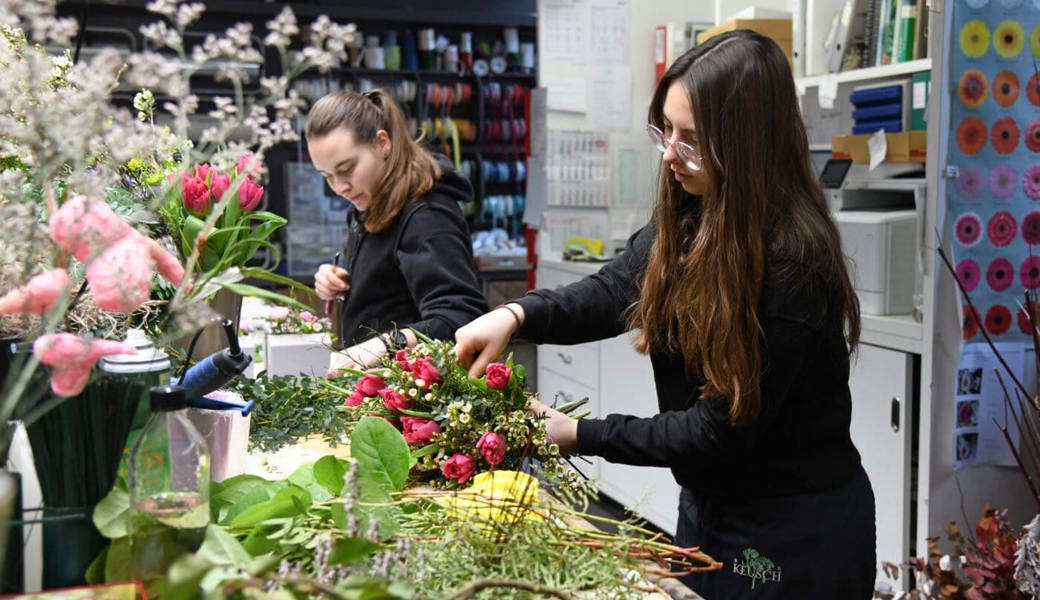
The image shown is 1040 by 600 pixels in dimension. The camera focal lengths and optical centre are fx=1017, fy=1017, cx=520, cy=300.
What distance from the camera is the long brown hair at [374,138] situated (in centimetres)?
257

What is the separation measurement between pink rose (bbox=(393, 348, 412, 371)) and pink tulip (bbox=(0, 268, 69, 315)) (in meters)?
0.78

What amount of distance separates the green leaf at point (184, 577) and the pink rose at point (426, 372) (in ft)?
2.46

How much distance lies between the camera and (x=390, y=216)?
8.41 ft

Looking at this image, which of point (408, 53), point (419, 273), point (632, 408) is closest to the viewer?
point (419, 273)

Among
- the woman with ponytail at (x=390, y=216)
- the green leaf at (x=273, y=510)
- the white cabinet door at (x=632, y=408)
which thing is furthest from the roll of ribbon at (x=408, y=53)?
the green leaf at (x=273, y=510)

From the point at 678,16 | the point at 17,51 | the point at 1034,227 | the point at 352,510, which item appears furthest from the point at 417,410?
the point at 678,16

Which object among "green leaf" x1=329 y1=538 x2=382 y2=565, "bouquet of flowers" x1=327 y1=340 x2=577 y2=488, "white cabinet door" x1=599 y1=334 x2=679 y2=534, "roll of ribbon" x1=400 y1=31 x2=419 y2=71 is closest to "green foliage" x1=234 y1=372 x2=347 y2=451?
"bouquet of flowers" x1=327 y1=340 x2=577 y2=488

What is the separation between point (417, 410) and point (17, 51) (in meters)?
0.76

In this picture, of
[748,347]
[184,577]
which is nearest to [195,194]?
[748,347]

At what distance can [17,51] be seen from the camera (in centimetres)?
140

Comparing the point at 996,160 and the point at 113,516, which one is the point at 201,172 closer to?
the point at 113,516

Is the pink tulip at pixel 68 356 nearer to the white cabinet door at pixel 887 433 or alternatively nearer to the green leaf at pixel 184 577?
the green leaf at pixel 184 577

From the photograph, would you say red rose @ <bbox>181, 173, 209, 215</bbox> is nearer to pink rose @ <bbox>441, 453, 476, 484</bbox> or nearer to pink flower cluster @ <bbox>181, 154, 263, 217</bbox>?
pink flower cluster @ <bbox>181, 154, 263, 217</bbox>

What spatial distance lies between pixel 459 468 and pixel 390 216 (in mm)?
1216
